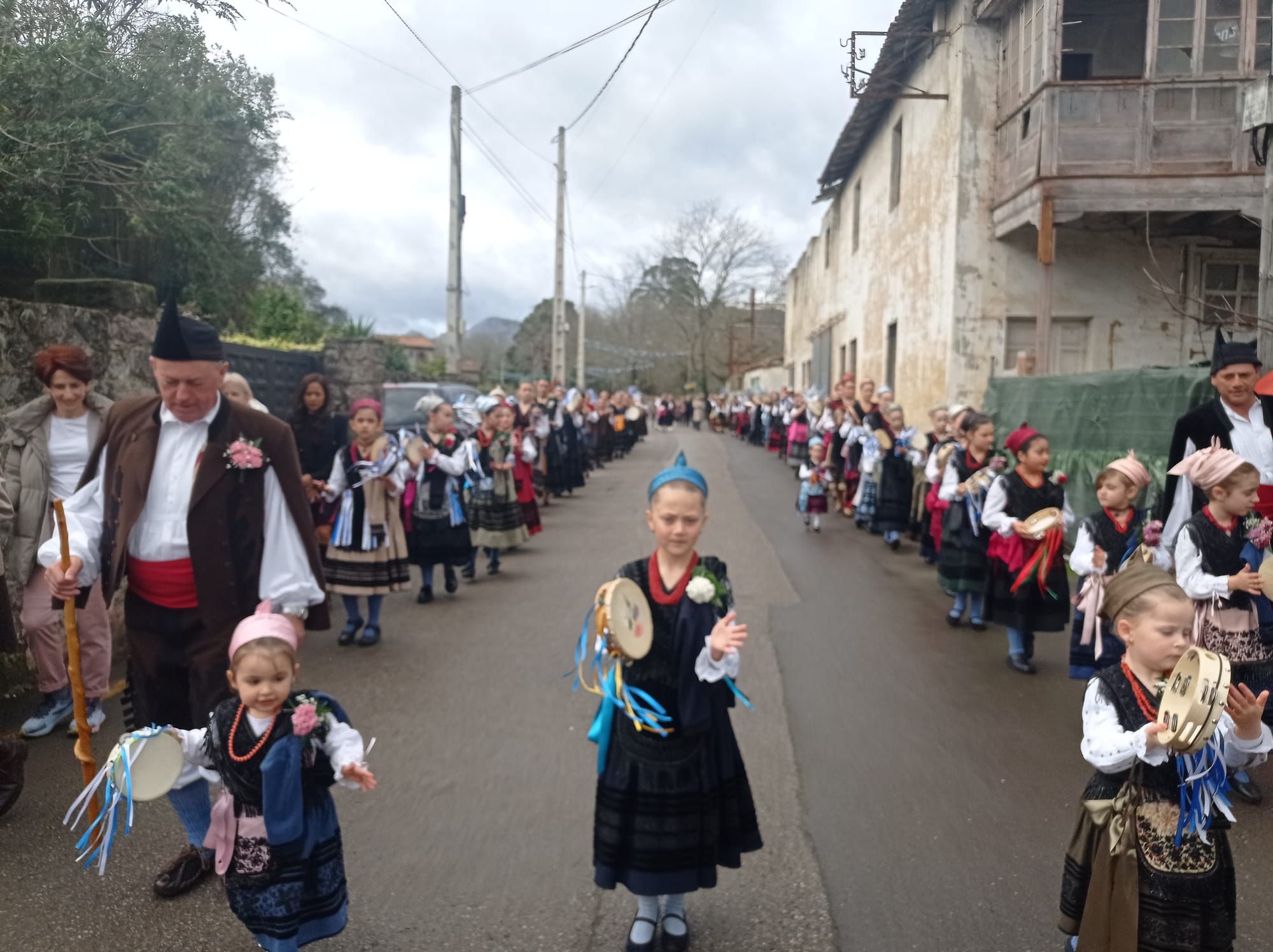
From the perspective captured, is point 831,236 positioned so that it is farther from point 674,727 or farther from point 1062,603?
point 674,727

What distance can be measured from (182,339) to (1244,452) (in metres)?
4.76

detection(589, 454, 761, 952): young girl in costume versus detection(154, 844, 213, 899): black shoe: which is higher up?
detection(589, 454, 761, 952): young girl in costume

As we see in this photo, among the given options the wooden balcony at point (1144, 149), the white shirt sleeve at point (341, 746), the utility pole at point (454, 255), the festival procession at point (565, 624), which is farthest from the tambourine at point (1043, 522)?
the utility pole at point (454, 255)

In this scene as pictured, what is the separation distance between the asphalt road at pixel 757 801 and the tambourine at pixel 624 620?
105 cm

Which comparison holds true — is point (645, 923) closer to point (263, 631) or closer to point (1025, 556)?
point (263, 631)

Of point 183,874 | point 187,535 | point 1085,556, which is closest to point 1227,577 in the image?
point 1085,556

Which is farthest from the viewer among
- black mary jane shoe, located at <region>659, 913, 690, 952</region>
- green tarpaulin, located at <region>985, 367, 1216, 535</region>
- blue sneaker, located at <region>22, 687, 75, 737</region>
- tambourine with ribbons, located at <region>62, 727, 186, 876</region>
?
green tarpaulin, located at <region>985, 367, 1216, 535</region>

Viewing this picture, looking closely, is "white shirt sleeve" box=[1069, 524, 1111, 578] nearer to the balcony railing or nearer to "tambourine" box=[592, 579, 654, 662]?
"tambourine" box=[592, 579, 654, 662]

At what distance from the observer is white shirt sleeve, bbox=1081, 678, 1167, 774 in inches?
104

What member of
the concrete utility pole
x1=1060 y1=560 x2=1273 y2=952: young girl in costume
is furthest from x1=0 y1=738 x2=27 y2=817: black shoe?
the concrete utility pole

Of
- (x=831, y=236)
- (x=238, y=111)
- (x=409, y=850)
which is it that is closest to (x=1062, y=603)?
(x=409, y=850)

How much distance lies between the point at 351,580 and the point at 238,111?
148 inches

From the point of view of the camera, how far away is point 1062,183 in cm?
1302

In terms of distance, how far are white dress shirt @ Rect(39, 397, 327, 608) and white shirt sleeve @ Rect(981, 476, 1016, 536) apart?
4506 mm
